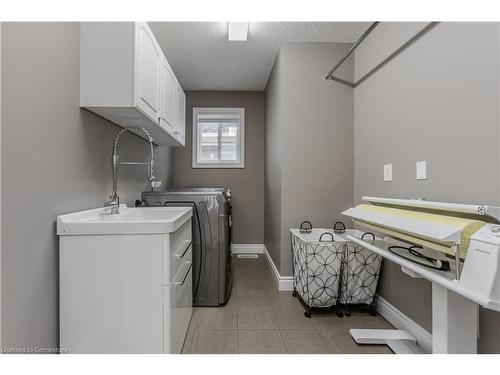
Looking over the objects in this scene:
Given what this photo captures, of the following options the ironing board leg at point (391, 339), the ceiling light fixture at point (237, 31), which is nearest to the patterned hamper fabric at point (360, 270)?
the ironing board leg at point (391, 339)

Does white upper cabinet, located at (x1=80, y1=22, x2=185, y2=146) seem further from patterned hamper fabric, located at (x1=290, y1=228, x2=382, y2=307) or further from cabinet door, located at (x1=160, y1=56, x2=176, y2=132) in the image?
patterned hamper fabric, located at (x1=290, y1=228, x2=382, y2=307)

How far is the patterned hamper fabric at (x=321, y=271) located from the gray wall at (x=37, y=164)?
1.55 metres

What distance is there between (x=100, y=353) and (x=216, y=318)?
3.09 feet

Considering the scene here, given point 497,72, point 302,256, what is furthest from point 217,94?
point 497,72

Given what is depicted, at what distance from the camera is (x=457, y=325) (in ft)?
3.95

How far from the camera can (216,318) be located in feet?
6.95

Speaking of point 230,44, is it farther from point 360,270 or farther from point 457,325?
point 457,325

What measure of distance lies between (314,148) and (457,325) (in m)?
1.78

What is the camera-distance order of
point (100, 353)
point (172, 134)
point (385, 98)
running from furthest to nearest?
point (172, 134), point (385, 98), point (100, 353)

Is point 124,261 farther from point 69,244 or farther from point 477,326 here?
point 477,326

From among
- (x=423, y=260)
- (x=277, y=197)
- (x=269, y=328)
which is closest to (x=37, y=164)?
(x=269, y=328)

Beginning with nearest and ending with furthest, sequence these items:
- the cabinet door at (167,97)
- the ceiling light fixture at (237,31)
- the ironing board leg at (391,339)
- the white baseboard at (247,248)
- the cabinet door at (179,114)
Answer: the ironing board leg at (391,339) → the cabinet door at (167,97) → the ceiling light fixture at (237,31) → the cabinet door at (179,114) → the white baseboard at (247,248)

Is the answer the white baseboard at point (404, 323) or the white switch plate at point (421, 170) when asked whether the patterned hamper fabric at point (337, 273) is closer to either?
the white baseboard at point (404, 323)

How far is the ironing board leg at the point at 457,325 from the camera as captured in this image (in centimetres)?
120
